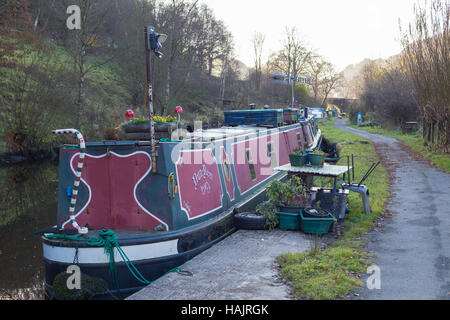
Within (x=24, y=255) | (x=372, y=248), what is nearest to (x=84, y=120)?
(x=24, y=255)

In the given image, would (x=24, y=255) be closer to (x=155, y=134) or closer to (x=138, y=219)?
(x=138, y=219)

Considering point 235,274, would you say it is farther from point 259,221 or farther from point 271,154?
point 271,154

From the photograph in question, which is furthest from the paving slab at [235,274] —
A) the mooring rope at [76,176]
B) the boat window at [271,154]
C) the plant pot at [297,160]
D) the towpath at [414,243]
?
the boat window at [271,154]

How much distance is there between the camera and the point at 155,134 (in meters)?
6.34

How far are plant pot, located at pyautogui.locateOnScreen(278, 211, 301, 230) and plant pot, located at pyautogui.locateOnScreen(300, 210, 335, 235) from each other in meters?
0.19

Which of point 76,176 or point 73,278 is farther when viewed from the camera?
point 73,278

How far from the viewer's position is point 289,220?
25.2ft

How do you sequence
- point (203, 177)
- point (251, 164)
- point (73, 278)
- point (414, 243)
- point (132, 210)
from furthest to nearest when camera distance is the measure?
1. point (251, 164)
2. point (203, 177)
3. point (414, 243)
4. point (132, 210)
5. point (73, 278)

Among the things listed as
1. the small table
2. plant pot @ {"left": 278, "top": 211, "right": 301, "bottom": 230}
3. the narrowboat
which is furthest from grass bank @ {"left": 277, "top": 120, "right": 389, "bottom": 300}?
the narrowboat

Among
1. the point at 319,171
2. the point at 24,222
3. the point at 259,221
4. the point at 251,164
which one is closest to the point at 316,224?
the point at 259,221

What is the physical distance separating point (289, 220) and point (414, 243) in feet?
7.04

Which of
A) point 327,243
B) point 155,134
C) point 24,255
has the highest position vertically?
point 155,134

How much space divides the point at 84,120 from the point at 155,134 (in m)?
20.2
